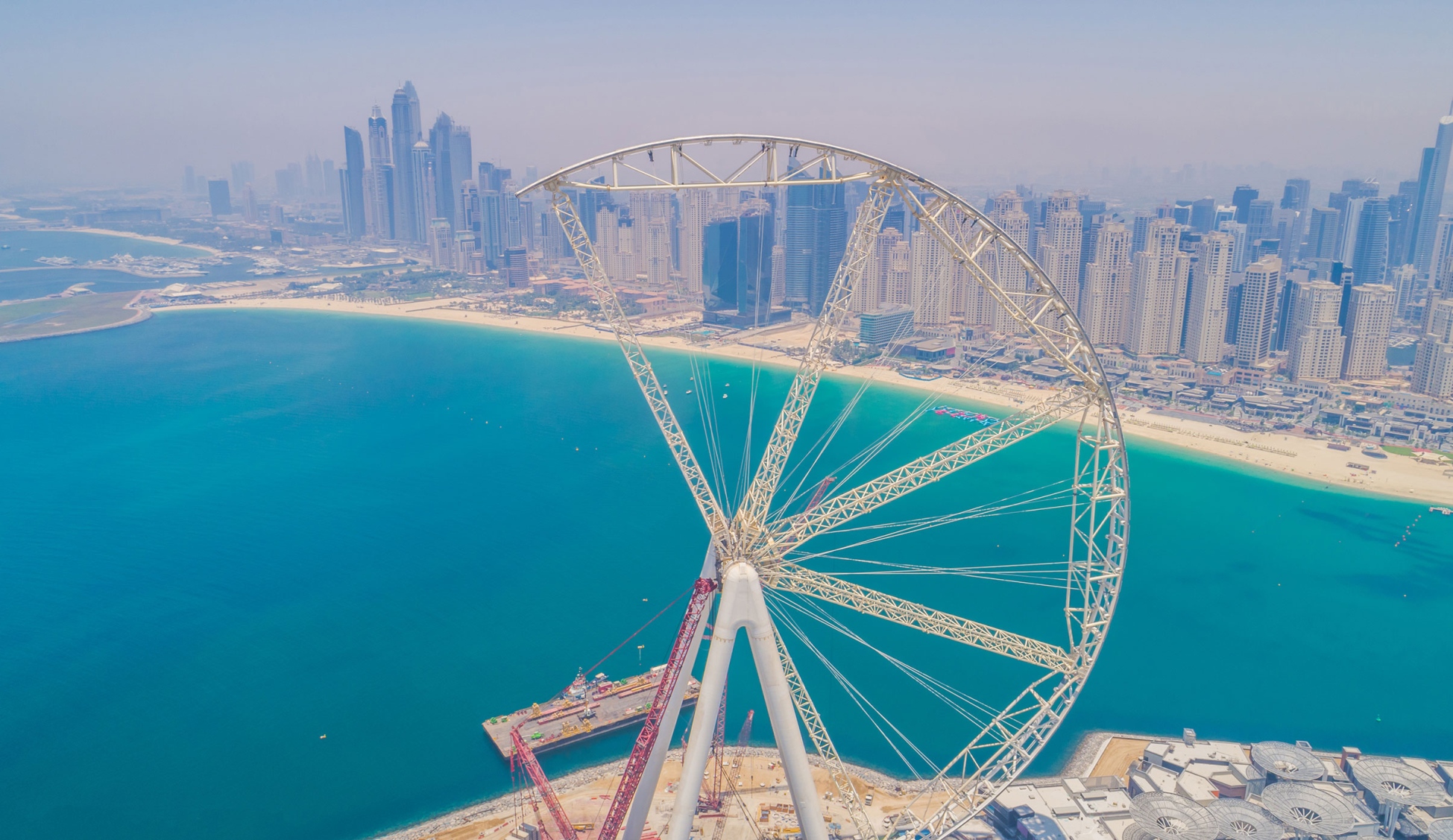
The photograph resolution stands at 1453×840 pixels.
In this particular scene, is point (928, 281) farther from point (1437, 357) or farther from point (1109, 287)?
point (1437, 357)

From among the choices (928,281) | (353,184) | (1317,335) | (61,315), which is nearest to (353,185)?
(353,184)

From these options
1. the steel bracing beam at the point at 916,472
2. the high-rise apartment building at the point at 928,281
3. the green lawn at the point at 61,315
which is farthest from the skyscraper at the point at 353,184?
the steel bracing beam at the point at 916,472

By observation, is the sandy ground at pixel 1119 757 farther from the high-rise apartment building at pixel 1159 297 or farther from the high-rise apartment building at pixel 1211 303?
the high-rise apartment building at pixel 1159 297

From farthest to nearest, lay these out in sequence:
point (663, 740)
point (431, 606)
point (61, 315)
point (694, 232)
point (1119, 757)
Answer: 1. point (694, 232)
2. point (61, 315)
3. point (431, 606)
4. point (1119, 757)
5. point (663, 740)

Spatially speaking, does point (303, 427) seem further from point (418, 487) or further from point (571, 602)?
point (571, 602)

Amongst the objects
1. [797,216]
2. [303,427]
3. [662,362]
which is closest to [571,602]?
[303,427]

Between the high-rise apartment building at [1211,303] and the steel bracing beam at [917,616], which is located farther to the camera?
the high-rise apartment building at [1211,303]
